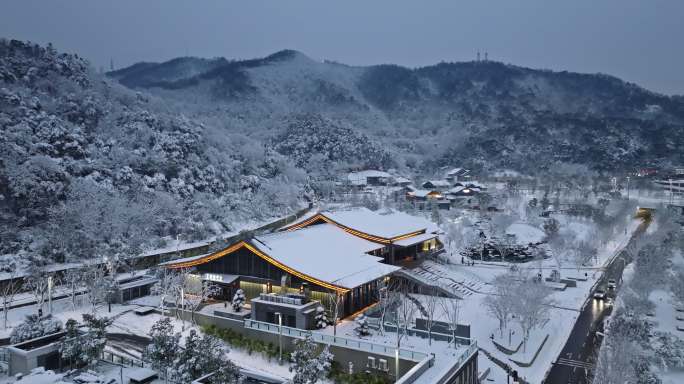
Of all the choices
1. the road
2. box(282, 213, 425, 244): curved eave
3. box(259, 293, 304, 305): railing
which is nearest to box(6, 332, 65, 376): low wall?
box(259, 293, 304, 305): railing

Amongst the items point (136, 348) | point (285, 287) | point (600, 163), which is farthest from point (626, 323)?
point (600, 163)

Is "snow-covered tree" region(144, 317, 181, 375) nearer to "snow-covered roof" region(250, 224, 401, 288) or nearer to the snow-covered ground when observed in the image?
"snow-covered roof" region(250, 224, 401, 288)

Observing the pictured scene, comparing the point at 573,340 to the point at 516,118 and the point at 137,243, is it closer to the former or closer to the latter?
the point at 137,243

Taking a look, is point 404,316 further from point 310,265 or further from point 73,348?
point 73,348

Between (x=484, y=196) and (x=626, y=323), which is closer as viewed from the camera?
(x=626, y=323)

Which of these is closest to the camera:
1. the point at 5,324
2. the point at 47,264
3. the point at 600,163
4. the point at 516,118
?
the point at 5,324

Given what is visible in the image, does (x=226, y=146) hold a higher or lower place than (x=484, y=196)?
higher
